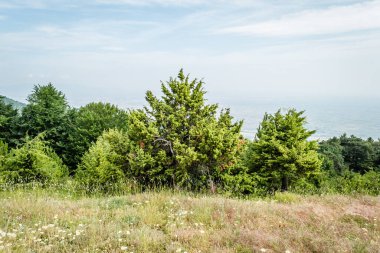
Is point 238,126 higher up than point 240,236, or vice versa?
point 238,126

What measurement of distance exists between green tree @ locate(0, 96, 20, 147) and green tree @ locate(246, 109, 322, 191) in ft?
Result: 112

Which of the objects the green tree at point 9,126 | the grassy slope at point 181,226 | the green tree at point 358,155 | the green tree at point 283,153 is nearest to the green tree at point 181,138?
the green tree at point 283,153

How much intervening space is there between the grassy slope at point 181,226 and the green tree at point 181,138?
12.1 meters

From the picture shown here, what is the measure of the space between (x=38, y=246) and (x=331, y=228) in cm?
607

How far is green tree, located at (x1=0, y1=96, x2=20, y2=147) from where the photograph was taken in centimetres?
4281

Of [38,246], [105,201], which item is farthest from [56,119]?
[38,246]

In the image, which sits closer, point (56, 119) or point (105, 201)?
point (105, 201)

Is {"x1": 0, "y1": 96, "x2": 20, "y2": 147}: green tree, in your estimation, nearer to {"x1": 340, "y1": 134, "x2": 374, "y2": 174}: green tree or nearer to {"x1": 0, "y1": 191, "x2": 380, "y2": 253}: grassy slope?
{"x1": 0, "y1": 191, "x2": 380, "y2": 253}: grassy slope

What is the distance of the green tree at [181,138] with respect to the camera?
20.9 m

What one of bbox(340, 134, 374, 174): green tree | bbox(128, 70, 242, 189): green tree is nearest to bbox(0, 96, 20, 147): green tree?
bbox(128, 70, 242, 189): green tree

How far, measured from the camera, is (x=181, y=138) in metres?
22.6

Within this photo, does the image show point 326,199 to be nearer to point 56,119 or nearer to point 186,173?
point 186,173

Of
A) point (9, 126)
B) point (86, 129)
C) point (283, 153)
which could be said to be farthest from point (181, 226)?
point (9, 126)

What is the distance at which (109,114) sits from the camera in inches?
1868
